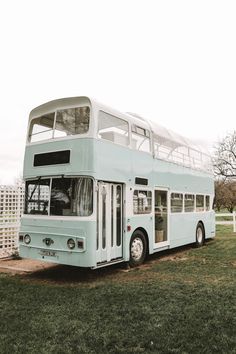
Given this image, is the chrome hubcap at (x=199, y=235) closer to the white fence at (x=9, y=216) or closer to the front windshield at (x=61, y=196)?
the white fence at (x=9, y=216)

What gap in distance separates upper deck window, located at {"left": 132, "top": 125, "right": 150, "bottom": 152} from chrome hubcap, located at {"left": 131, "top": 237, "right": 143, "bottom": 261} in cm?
249

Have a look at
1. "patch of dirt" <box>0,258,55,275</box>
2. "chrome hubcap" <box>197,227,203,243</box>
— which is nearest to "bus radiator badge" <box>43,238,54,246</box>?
"patch of dirt" <box>0,258,55,275</box>

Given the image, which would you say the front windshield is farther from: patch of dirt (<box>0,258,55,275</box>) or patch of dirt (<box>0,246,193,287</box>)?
patch of dirt (<box>0,258,55,275</box>)

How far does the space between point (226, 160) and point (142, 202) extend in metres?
29.4

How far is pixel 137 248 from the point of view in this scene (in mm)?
9273

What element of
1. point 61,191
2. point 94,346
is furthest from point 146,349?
point 61,191

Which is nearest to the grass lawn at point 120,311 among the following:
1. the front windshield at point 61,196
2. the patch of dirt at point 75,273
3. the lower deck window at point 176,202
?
the patch of dirt at point 75,273

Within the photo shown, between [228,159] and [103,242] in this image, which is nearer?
[103,242]

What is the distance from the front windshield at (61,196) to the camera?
24.6 ft

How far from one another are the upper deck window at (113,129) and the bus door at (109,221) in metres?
1.12

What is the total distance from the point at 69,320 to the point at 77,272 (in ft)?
12.8

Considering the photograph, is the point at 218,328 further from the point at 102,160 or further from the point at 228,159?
the point at 228,159

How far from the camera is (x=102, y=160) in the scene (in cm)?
783

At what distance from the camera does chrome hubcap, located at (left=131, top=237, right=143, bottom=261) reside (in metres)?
9.09
